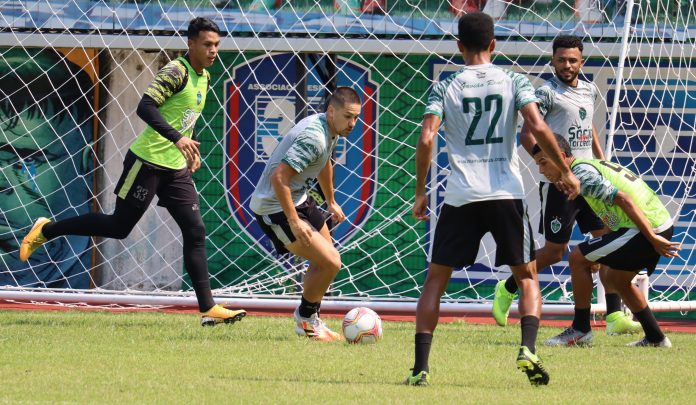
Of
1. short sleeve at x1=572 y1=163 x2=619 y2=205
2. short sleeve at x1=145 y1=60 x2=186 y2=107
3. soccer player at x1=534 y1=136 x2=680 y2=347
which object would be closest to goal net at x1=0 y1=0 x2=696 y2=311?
short sleeve at x1=145 y1=60 x2=186 y2=107

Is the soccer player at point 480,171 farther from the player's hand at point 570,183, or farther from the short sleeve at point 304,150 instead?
the short sleeve at point 304,150

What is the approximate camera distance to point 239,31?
10.9 meters

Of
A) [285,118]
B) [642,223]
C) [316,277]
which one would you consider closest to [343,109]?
[316,277]

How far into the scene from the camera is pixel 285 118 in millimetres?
12109

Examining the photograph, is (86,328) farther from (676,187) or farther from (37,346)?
(676,187)

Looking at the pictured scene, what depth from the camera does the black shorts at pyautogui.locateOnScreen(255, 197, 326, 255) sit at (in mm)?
8148

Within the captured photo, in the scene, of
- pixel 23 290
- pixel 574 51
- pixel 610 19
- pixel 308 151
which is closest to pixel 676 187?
pixel 610 19

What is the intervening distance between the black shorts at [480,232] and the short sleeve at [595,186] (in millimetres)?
1371

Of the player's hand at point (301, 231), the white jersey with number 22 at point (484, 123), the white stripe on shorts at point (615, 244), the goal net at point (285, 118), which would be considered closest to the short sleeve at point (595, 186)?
the white stripe on shorts at point (615, 244)

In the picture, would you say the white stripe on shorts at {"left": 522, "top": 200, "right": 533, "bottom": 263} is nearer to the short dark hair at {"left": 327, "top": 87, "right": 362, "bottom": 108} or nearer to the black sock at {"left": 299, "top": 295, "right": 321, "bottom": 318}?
the short dark hair at {"left": 327, "top": 87, "right": 362, "bottom": 108}

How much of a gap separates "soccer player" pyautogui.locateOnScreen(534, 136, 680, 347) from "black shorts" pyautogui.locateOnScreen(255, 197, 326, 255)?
151 cm

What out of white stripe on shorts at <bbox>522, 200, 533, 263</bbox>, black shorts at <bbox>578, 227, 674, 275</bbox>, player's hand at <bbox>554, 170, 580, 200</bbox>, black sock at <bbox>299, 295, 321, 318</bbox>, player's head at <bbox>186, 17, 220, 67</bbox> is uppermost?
player's head at <bbox>186, 17, 220, 67</bbox>

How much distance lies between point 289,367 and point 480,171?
155 cm

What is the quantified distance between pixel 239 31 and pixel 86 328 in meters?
3.11
